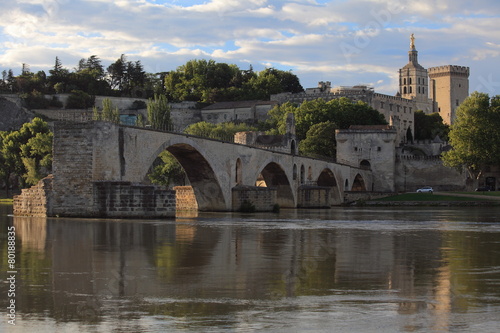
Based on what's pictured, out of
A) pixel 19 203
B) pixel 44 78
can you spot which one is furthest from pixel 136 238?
Result: pixel 44 78

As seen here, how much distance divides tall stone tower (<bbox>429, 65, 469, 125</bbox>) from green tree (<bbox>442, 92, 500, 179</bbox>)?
72.0 metres

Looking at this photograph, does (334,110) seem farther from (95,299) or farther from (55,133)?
(95,299)

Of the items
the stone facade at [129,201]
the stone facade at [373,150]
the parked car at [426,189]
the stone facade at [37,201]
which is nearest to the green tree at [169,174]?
the stone facade at [373,150]

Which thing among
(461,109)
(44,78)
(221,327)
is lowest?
(221,327)

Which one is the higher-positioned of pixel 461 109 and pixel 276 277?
pixel 461 109

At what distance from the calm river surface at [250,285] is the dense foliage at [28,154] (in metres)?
47.0

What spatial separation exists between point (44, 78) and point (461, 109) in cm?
6964

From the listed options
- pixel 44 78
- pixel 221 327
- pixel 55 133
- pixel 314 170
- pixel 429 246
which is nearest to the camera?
pixel 221 327

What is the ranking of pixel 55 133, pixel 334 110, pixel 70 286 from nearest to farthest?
pixel 70 286
pixel 55 133
pixel 334 110

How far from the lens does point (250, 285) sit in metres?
12.5

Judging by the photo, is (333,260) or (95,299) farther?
(333,260)

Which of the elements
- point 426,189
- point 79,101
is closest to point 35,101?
point 79,101

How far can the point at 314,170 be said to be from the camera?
232 ft

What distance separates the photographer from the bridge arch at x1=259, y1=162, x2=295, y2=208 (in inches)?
2458
